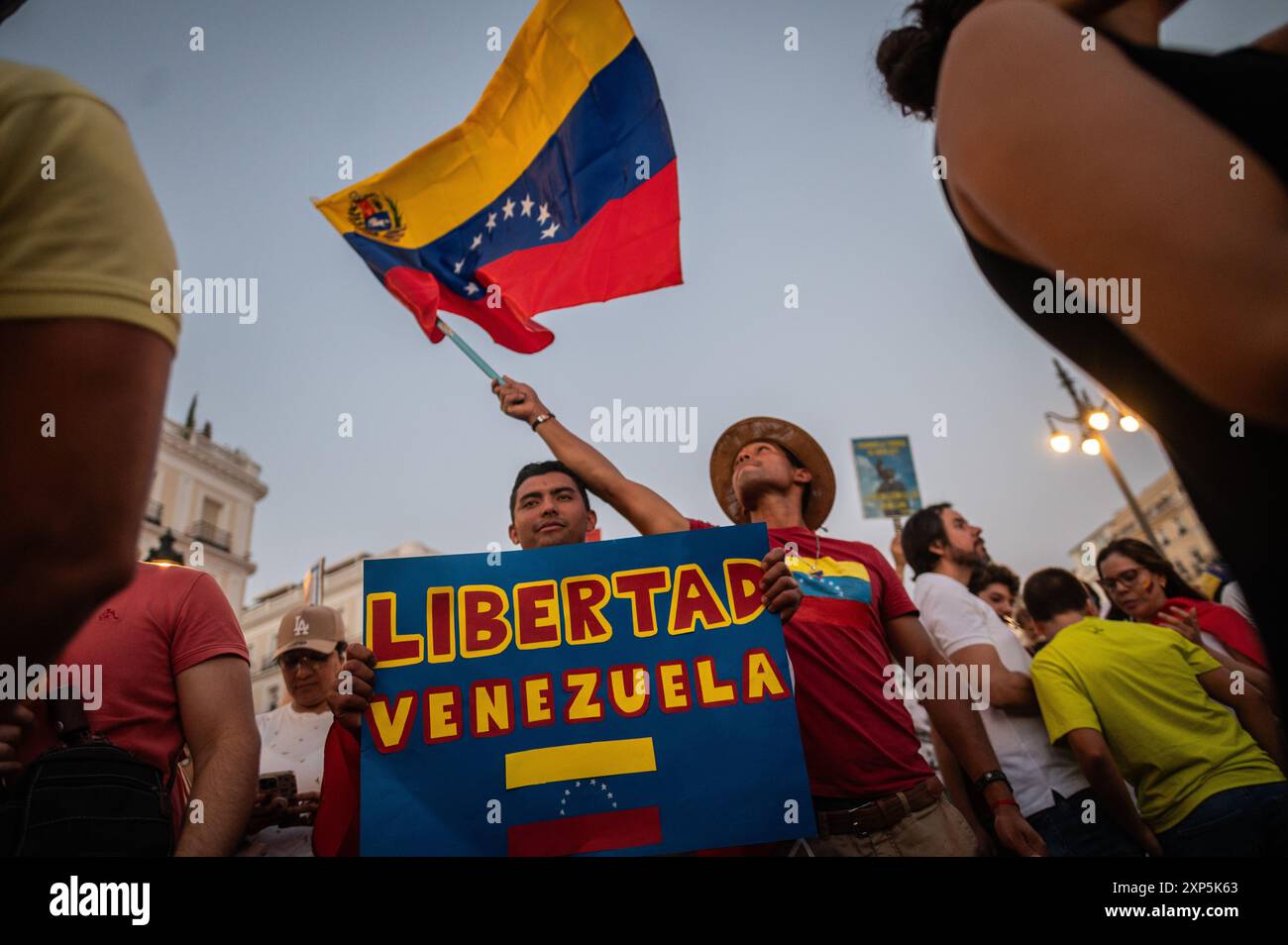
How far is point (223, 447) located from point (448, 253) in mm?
30041

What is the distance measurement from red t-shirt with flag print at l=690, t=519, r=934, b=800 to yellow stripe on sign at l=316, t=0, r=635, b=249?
8.77 ft

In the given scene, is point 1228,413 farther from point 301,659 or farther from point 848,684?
point 301,659

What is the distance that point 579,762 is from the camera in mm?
2338

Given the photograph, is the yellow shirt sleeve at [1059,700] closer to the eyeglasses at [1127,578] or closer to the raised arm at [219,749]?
the eyeglasses at [1127,578]

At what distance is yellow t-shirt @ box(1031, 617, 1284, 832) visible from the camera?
10.7 ft

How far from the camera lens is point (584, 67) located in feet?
15.2

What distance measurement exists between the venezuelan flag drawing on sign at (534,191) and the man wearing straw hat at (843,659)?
104cm

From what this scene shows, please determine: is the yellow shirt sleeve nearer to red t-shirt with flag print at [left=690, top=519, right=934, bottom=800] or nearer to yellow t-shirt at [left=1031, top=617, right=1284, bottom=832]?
yellow t-shirt at [left=1031, top=617, right=1284, bottom=832]

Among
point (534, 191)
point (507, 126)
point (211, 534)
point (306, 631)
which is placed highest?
point (211, 534)

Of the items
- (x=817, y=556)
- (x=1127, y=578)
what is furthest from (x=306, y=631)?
(x=1127, y=578)

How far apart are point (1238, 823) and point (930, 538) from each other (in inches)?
77.2
